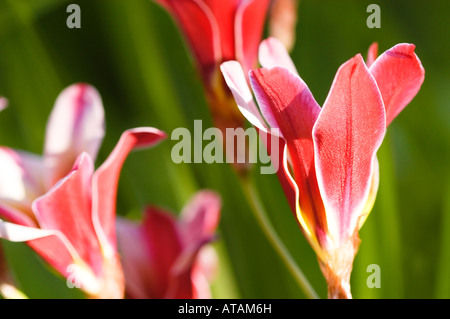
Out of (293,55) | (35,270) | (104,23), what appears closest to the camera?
(35,270)

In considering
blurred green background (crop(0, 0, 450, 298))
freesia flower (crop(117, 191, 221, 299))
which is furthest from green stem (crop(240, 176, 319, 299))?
blurred green background (crop(0, 0, 450, 298))

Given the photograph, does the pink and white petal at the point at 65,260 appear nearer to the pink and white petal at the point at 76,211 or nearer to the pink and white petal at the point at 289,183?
the pink and white petal at the point at 76,211

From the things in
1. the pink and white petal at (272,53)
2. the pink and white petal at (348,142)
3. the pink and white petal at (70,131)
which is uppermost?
the pink and white petal at (272,53)

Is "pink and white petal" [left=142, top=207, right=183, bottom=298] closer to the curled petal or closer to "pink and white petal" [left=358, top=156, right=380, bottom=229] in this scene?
the curled petal

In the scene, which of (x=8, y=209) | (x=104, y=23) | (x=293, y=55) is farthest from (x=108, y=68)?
(x=8, y=209)

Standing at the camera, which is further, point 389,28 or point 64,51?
point 64,51

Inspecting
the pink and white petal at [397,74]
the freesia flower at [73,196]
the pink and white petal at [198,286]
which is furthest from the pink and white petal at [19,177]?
the pink and white petal at [397,74]
